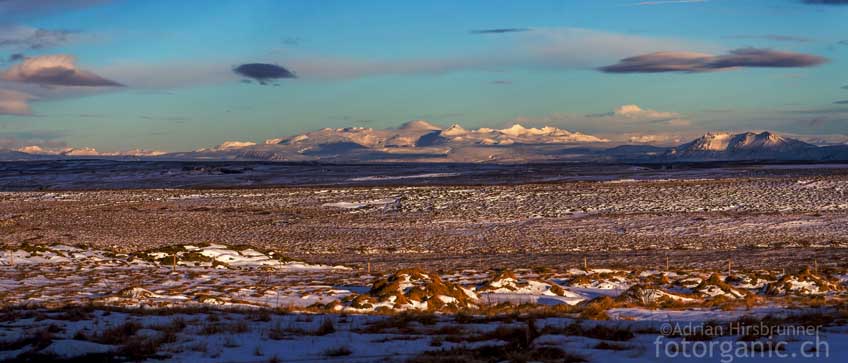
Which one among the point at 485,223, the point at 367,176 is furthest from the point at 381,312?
the point at 367,176

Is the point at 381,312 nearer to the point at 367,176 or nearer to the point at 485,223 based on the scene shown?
the point at 485,223

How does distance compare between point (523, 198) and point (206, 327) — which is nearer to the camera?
point (206, 327)

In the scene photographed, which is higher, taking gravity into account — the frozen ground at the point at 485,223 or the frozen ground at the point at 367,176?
the frozen ground at the point at 367,176

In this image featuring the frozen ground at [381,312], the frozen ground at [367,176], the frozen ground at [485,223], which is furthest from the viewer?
the frozen ground at [367,176]

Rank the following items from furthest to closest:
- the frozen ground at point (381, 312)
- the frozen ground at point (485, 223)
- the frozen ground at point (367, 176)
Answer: the frozen ground at point (367, 176) < the frozen ground at point (485, 223) < the frozen ground at point (381, 312)

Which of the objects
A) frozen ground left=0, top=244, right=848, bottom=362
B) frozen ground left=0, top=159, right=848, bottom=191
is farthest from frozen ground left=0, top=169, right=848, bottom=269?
frozen ground left=0, top=159, right=848, bottom=191

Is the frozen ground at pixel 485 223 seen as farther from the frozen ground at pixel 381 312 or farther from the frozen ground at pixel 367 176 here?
the frozen ground at pixel 367 176

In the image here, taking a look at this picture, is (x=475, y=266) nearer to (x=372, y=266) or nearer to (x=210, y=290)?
(x=372, y=266)

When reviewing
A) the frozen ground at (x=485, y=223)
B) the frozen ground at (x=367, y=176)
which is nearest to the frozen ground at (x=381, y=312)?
the frozen ground at (x=485, y=223)

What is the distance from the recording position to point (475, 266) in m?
28.0

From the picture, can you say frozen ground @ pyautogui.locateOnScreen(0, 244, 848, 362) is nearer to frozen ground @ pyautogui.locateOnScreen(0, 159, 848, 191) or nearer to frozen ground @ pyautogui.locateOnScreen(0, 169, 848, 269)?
frozen ground @ pyautogui.locateOnScreen(0, 169, 848, 269)

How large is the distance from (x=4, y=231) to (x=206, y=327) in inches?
1336

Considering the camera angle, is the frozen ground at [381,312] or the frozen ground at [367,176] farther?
the frozen ground at [367,176]

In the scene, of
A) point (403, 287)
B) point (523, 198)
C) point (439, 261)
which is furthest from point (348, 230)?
point (403, 287)
